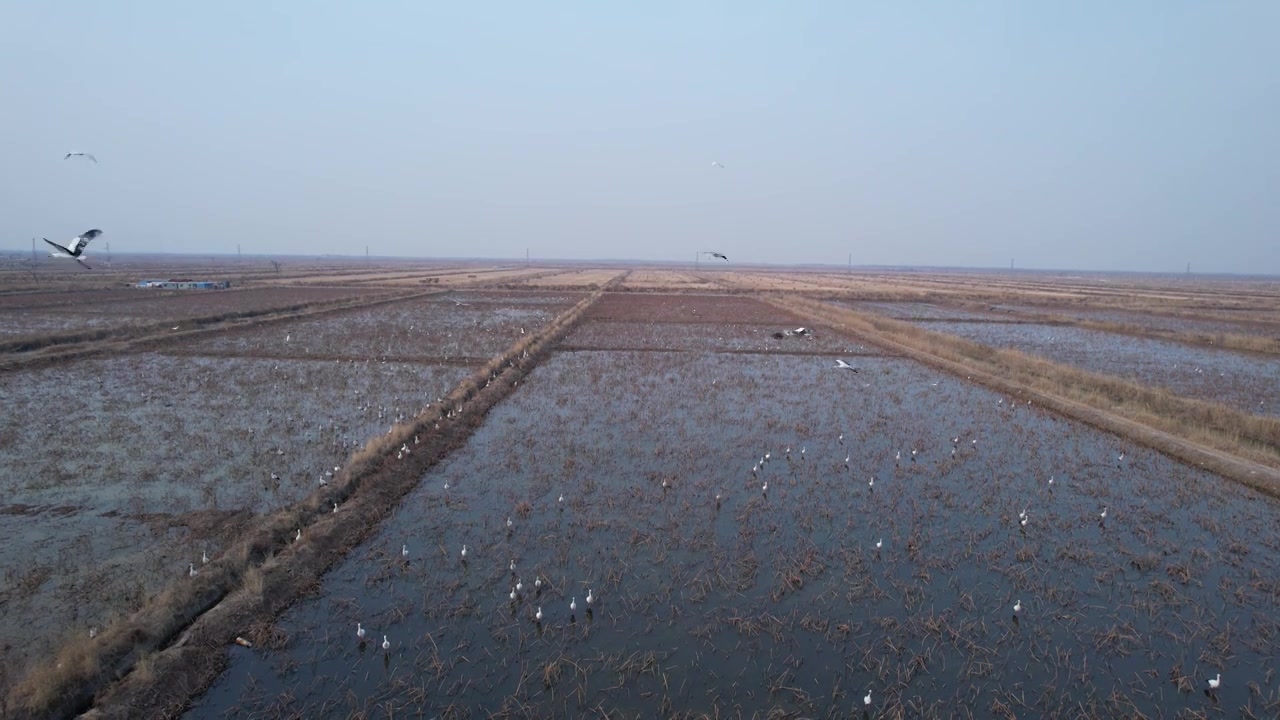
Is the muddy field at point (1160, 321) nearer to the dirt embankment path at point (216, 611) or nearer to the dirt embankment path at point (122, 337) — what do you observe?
the dirt embankment path at point (216, 611)

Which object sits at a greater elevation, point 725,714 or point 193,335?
point 193,335

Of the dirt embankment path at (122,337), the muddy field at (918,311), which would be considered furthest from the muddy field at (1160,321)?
the dirt embankment path at (122,337)

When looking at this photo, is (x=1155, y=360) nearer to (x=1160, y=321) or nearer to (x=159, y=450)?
(x=1160, y=321)

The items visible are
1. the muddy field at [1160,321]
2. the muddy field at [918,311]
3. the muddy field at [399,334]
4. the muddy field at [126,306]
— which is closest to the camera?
the muddy field at [399,334]

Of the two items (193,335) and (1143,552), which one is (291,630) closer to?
(1143,552)

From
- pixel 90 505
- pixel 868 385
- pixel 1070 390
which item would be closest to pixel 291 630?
pixel 90 505
